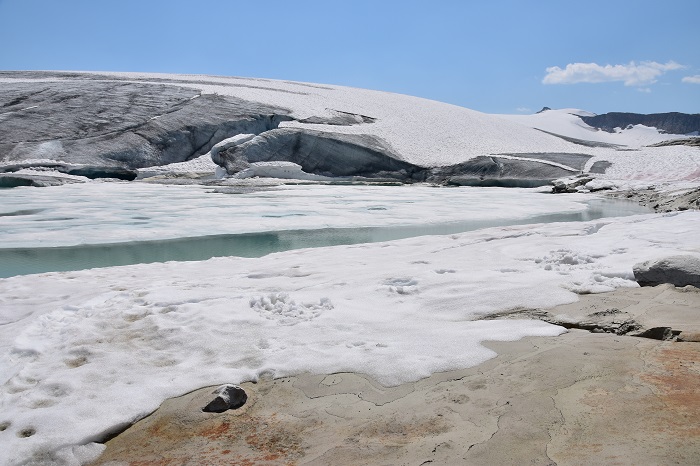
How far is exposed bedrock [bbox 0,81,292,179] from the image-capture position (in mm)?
23594

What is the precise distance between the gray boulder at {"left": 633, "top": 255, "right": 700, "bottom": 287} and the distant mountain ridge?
62.4 metres

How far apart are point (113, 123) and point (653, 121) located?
2363 inches

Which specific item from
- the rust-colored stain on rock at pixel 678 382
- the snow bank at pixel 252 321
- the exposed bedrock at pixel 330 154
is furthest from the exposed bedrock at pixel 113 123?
the rust-colored stain on rock at pixel 678 382

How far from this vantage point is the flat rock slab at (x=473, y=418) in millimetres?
1840

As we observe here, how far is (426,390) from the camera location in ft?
8.39

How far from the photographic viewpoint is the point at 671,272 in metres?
4.04

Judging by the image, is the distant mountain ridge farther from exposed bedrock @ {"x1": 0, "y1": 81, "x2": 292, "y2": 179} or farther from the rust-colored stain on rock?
the rust-colored stain on rock

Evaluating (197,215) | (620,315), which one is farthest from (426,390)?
(197,215)

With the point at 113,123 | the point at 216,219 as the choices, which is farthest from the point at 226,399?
the point at 113,123

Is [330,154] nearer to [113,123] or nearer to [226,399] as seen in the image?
[113,123]

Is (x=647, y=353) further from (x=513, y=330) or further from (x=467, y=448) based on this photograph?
(x=467, y=448)

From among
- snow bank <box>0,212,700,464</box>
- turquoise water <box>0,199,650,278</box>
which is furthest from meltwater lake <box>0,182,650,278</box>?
snow bank <box>0,212,700,464</box>

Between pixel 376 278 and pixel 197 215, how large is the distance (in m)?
7.62

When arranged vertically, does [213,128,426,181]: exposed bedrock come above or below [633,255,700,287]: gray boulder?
above
